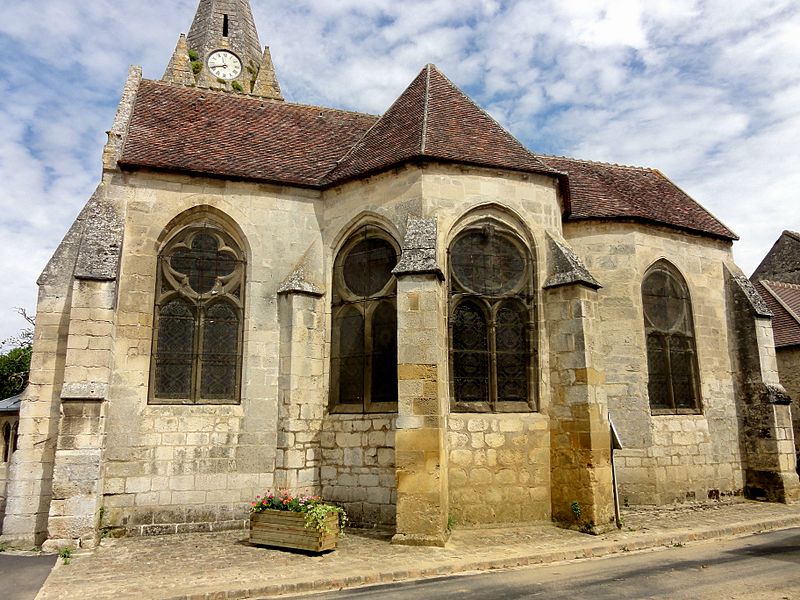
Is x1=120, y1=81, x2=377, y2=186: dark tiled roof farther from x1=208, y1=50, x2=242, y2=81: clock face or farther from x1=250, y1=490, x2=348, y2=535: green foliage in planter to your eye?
x1=208, y1=50, x2=242, y2=81: clock face

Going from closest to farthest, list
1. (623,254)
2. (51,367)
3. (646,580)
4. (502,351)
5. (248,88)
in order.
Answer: (646,580) < (51,367) < (502,351) < (623,254) < (248,88)

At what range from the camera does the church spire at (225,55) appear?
984 inches

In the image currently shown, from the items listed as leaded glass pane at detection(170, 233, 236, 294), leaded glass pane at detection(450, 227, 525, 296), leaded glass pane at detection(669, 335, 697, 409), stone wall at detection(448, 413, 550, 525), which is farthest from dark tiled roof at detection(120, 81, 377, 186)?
leaded glass pane at detection(669, 335, 697, 409)

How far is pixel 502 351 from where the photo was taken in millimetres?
10500

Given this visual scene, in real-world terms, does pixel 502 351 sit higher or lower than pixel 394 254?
lower

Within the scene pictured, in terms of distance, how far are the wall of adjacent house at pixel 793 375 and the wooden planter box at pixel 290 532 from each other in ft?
51.9

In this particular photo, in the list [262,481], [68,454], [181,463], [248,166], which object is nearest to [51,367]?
[68,454]

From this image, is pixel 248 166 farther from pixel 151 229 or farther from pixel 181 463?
pixel 181 463

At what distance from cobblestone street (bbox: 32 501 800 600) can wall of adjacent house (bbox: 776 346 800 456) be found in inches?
324

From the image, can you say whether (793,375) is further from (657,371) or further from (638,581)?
(638,581)

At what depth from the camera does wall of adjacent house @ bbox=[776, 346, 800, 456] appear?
17641mm

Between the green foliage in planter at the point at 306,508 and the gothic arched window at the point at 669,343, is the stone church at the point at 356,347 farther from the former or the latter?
the green foliage in planter at the point at 306,508

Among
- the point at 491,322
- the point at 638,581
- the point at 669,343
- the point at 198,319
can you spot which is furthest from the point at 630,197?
the point at 198,319

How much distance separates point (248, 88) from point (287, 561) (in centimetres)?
2293
